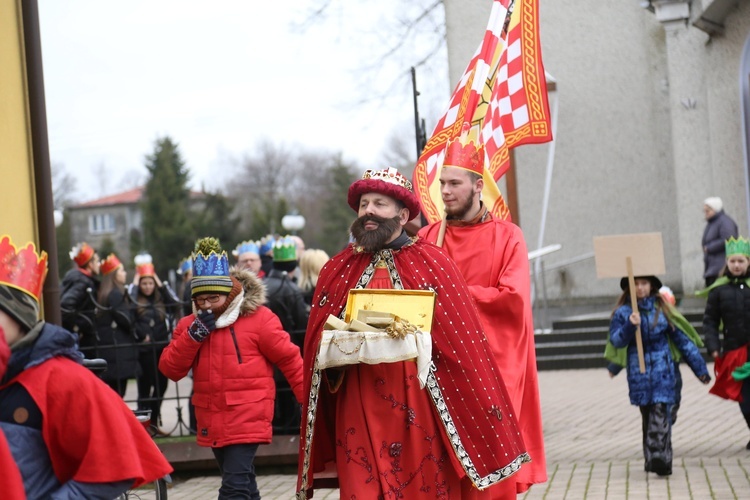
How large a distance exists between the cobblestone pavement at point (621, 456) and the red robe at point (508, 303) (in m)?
2.27

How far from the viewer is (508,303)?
18.8ft

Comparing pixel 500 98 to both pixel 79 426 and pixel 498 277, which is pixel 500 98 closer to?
pixel 498 277

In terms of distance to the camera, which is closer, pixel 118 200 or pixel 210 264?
pixel 210 264

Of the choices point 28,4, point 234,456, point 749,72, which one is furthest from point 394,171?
point 749,72

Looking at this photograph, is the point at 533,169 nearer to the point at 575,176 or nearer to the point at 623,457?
the point at 575,176

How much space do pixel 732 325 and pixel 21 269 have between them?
25.1ft

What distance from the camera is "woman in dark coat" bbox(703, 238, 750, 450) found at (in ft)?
32.3

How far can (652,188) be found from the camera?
22.4 metres

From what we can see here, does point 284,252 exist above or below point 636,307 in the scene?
above

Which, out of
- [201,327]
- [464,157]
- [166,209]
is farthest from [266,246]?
[166,209]

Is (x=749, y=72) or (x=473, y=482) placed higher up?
(x=749, y=72)

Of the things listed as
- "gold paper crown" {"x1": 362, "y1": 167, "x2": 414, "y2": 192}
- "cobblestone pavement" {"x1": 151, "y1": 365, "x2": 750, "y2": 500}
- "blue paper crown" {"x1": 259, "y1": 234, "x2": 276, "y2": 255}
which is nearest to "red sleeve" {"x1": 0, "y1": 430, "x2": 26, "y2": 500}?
"gold paper crown" {"x1": 362, "y1": 167, "x2": 414, "y2": 192}

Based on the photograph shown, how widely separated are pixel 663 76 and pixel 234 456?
16710mm

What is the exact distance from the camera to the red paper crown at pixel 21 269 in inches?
130
